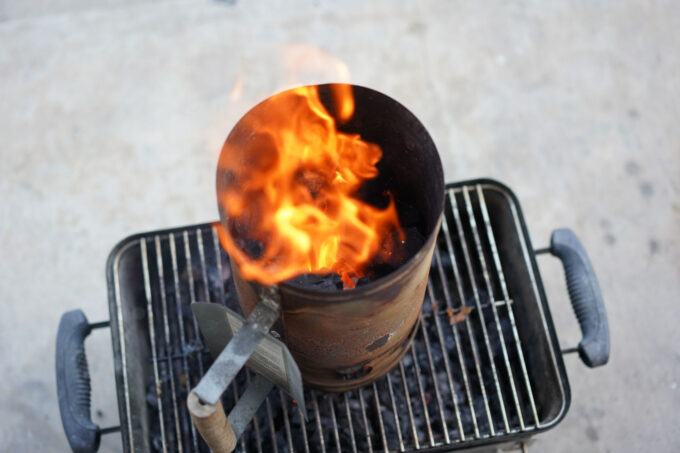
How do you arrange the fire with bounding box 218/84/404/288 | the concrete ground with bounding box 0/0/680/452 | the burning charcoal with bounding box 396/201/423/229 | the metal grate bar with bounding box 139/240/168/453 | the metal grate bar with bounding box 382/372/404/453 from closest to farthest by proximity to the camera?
the fire with bounding box 218/84/404/288, the burning charcoal with bounding box 396/201/423/229, the metal grate bar with bounding box 382/372/404/453, the metal grate bar with bounding box 139/240/168/453, the concrete ground with bounding box 0/0/680/452

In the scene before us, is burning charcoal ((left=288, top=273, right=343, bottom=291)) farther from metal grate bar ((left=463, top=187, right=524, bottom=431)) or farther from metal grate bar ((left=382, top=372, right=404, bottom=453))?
metal grate bar ((left=463, top=187, right=524, bottom=431))

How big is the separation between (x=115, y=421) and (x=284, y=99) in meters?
1.84

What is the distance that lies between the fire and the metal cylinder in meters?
0.05

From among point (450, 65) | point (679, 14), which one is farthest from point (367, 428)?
point (679, 14)

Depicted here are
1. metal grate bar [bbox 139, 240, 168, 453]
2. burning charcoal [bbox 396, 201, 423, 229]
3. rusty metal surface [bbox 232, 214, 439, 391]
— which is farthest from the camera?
metal grate bar [bbox 139, 240, 168, 453]

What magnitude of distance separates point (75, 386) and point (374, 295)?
50.0 inches

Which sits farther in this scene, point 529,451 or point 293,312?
point 529,451

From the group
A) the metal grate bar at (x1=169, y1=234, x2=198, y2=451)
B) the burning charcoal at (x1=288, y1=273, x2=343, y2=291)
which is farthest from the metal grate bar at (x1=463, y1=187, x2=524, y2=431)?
the metal grate bar at (x1=169, y1=234, x2=198, y2=451)

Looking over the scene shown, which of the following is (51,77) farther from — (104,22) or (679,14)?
(679,14)

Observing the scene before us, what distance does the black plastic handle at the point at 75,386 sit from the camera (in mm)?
2055

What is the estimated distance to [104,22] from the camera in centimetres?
352

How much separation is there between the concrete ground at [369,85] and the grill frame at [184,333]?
725 millimetres

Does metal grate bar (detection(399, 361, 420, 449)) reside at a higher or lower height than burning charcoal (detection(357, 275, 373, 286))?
lower

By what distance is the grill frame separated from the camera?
2021 mm
